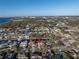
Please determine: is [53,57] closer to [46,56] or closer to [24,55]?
[46,56]

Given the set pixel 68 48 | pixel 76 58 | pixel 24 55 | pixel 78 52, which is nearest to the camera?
pixel 76 58

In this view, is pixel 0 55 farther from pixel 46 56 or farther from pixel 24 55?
pixel 46 56

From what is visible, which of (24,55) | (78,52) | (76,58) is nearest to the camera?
(76,58)

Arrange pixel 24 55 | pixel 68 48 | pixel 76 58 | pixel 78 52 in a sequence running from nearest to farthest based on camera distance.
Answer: pixel 76 58 → pixel 24 55 → pixel 78 52 → pixel 68 48

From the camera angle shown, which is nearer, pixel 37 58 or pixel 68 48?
pixel 37 58

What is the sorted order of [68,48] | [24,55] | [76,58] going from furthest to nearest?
[68,48], [24,55], [76,58]

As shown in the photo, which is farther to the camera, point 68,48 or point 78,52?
point 68,48

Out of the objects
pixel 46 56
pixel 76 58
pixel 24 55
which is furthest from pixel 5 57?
pixel 76 58

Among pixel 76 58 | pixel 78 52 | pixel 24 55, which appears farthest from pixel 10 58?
pixel 78 52
